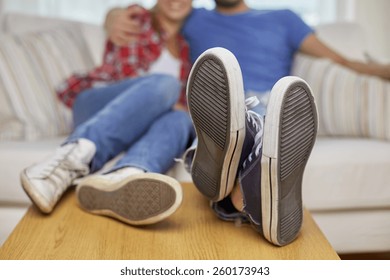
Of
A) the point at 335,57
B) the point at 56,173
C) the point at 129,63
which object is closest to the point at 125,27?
the point at 129,63

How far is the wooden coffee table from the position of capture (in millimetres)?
1021

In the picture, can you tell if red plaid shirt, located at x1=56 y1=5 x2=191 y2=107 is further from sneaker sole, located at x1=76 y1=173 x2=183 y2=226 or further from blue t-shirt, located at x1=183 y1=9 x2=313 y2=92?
sneaker sole, located at x1=76 y1=173 x2=183 y2=226

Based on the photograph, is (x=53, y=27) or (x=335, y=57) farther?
(x=53, y=27)

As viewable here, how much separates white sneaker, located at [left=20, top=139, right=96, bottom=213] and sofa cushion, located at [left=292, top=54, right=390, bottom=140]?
80 centimetres

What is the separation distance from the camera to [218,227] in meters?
1.16

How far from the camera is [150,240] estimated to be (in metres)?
1.10

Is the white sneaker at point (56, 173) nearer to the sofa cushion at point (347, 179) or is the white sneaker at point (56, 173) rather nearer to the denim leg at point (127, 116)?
the denim leg at point (127, 116)

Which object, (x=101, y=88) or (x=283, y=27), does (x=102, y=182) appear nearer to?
(x=101, y=88)

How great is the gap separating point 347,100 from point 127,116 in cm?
73

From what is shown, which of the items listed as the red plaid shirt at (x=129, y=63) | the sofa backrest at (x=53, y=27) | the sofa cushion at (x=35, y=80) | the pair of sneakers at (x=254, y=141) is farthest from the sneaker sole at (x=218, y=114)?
the sofa backrest at (x=53, y=27)

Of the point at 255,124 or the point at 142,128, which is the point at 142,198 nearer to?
the point at 255,124

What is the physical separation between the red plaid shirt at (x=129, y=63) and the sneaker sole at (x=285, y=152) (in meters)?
0.85

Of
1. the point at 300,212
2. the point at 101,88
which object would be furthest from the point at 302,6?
the point at 300,212
